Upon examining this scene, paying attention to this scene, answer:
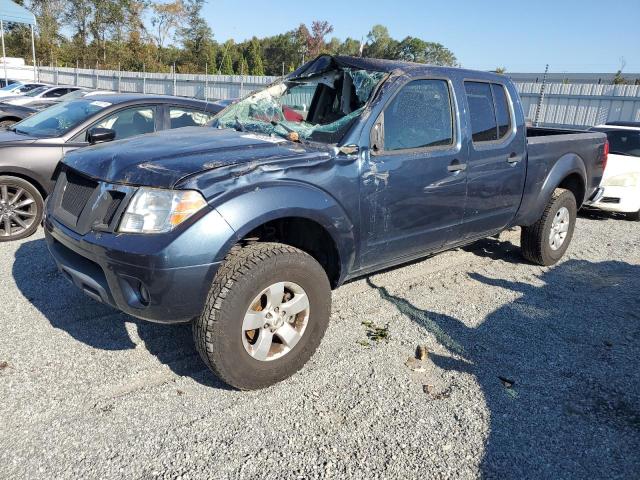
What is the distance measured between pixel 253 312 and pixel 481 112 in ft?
8.76

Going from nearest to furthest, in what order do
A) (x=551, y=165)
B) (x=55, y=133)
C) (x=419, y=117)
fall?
1. (x=419, y=117)
2. (x=551, y=165)
3. (x=55, y=133)

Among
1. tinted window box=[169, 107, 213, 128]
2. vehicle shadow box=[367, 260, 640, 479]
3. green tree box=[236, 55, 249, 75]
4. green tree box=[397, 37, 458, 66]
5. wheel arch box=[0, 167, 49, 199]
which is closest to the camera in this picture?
vehicle shadow box=[367, 260, 640, 479]

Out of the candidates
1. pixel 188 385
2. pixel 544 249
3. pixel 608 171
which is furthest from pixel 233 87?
pixel 188 385

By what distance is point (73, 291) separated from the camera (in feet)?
13.5

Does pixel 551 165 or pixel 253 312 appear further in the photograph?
pixel 551 165

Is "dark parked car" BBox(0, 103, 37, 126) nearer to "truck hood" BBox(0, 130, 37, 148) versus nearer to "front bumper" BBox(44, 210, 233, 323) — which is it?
"truck hood" BBox(0, 130, 37, 148)

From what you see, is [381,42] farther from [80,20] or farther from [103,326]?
[103,326]

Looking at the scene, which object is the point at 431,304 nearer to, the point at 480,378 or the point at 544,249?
the point at 480,378

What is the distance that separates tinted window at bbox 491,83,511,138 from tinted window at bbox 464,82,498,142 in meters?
0.06

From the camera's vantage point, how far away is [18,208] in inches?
210

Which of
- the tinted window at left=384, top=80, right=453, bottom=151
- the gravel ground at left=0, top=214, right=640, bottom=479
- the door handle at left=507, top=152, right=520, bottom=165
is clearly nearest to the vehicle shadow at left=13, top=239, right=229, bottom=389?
the gravel ground at left=0, top=214, right=640, bottom=479

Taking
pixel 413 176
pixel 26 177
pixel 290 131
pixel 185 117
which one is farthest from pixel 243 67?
pixel 413 176

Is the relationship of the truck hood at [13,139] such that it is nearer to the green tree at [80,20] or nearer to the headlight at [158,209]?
the headlight at [158,209]

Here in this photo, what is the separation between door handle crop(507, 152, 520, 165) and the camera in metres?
4.37
